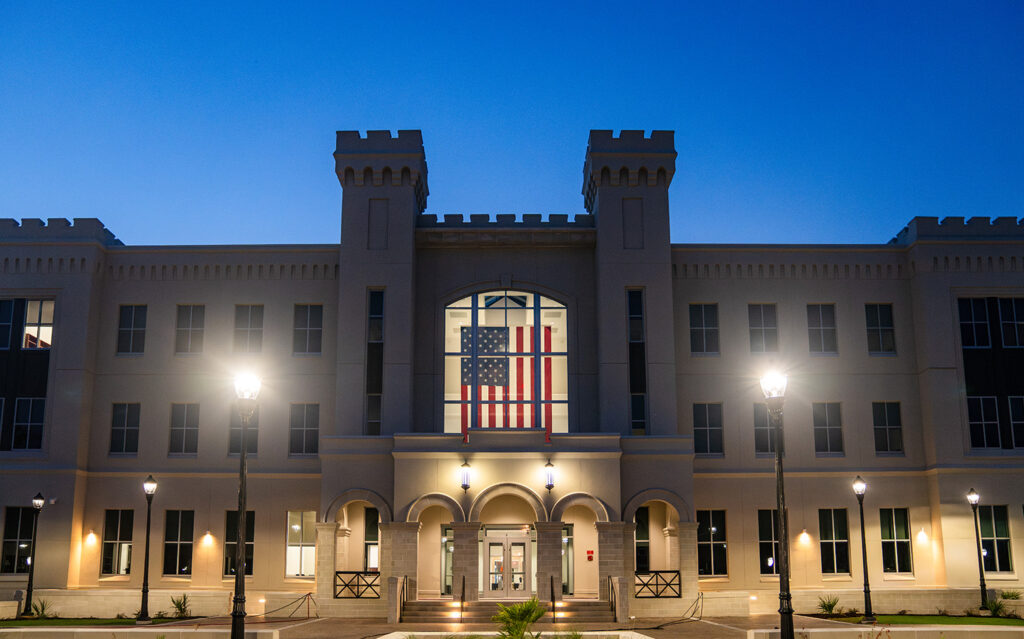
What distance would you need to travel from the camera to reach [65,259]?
35781 mm

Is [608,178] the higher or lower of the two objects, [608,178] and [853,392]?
the higher

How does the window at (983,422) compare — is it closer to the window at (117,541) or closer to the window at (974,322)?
the window at (974,322)

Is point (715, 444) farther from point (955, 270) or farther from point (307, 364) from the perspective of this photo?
point (307, 364)

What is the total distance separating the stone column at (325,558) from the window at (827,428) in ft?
60.3

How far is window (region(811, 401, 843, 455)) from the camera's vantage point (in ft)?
118

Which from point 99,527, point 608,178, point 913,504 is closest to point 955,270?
point 913,504

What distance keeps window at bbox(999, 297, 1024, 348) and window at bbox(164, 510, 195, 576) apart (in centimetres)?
3177

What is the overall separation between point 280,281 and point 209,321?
314 cm

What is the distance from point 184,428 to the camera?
3594 cm

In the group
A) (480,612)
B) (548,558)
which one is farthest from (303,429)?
(548,558)

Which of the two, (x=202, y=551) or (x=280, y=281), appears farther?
(x=280, y=281)

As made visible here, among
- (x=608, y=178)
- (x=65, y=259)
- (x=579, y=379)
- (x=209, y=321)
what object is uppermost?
(x=608, y=178)

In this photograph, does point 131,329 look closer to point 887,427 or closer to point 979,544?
point 887,427

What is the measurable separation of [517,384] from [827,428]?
12.2 metres
